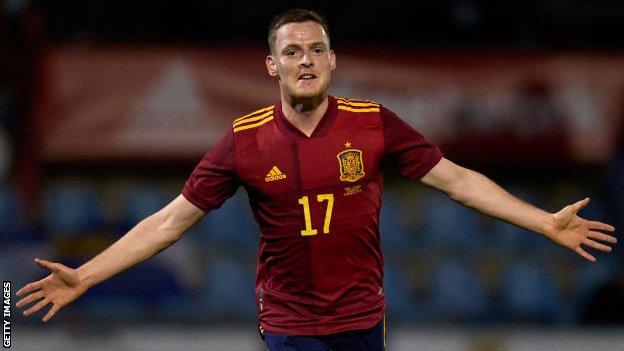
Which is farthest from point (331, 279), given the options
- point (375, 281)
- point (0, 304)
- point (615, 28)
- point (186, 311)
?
point (615, 28)

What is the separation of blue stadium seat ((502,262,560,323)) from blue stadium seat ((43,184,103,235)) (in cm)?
283

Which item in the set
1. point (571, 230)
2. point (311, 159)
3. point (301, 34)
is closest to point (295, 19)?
point (301, 34)

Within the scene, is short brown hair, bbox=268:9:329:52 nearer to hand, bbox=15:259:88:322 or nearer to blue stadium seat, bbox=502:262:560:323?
hand, bbox=15:259:88:322

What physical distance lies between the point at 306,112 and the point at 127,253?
→ 905mm

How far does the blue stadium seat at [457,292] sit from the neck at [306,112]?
3542mm

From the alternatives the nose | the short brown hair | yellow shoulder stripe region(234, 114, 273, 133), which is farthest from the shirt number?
the short brown hair

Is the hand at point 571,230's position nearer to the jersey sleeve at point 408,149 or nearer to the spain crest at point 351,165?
the jersey sleeve at point 408,149

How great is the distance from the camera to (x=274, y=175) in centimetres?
429

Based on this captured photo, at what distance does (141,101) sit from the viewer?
756 cm

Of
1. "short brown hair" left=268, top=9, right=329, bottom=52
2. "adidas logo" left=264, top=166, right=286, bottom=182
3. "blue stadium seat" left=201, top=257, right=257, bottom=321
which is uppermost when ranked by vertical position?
"short brown hair" left=268, top=9, right=329, bottom=52

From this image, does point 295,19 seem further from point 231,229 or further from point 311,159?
point 231,229

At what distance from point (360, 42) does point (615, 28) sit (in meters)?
1.87

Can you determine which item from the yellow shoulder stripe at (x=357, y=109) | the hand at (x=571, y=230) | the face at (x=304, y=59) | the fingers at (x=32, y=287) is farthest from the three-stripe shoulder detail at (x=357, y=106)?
the fingers at (x=32, y=287)

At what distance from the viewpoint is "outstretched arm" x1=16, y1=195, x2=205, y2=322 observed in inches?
174
